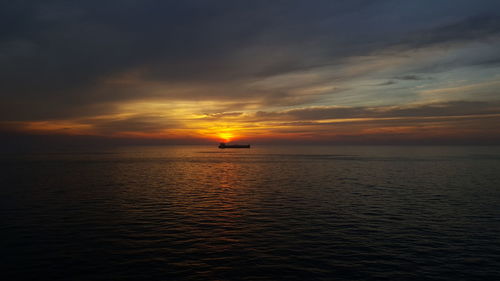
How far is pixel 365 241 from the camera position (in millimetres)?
24797

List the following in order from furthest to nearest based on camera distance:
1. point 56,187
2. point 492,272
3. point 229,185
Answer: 1. point 229,185
2. point 56,187
3. point 492,272

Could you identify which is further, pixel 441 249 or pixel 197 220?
pixel 197 220

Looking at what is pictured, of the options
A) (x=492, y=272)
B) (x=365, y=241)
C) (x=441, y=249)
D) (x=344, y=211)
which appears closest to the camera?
(x=492, y=272)

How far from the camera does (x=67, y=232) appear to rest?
89.1 ft

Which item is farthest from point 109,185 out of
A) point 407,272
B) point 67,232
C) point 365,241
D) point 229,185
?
point 407,272

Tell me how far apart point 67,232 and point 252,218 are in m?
16.3

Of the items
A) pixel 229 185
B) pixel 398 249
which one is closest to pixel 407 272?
pixel 398 249

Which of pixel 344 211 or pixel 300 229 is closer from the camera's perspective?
pixel 300 229

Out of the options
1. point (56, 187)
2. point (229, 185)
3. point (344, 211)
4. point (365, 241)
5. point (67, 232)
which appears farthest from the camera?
point (229, 185)

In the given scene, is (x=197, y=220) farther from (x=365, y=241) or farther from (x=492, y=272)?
(x=492, y=272)

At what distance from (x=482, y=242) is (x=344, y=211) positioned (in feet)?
43.5

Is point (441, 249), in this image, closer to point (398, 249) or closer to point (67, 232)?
point (398, 249)

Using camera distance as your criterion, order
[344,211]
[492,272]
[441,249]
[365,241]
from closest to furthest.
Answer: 1. [492,272]
2. [441,249]
3. [365,241]
4. [344,211]

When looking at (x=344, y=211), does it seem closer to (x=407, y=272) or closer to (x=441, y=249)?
(x=441, y=249)
